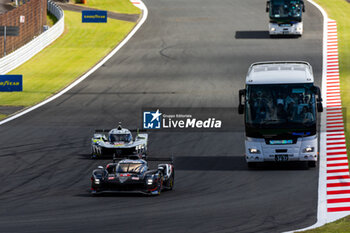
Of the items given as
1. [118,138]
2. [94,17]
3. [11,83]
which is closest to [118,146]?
[118,138]

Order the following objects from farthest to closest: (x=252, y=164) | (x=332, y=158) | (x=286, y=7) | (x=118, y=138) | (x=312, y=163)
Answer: (x=286, y=7) → (x=118, y=138) → (x=332, y=158) → (x=252, y=164) → (x=312, y=163)

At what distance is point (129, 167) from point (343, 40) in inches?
1715

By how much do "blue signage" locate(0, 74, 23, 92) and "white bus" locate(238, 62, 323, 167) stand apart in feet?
79.7

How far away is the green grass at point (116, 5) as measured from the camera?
8281cm

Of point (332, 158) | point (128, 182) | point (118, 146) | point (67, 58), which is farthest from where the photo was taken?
point (67, 58)

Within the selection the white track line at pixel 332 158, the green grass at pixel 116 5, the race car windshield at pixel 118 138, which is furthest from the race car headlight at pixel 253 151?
the green grass at pixel 116 5

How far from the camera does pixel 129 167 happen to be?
92.5 feet

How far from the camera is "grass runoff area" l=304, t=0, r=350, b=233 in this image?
70.5 feet

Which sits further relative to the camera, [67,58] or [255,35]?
[255,35]

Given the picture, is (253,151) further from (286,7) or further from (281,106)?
(286,7)

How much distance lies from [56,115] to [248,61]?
760 inches

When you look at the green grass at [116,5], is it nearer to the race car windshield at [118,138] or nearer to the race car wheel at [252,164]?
the race car windshield at [118,138]

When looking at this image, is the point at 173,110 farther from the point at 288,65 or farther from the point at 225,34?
the point at 225,34

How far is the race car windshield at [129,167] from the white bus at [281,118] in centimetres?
526
